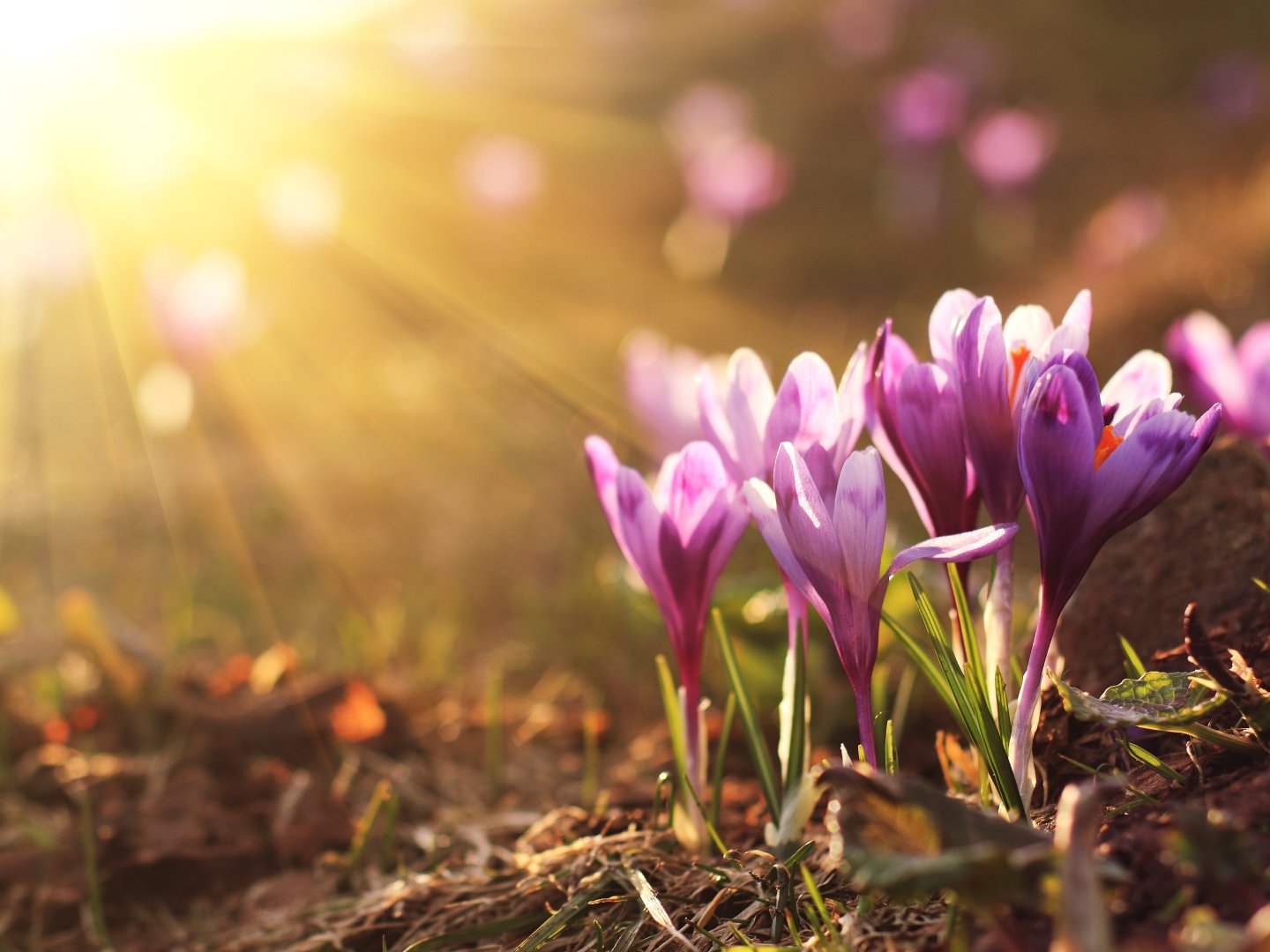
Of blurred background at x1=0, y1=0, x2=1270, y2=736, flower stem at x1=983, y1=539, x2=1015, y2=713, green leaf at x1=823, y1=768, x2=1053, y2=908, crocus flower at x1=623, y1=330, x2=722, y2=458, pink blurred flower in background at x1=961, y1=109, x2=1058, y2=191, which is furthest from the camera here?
pink blurred flower in background at x1=961, y1=109, x2=1058, y2=191

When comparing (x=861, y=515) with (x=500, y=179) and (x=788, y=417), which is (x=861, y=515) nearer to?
(x=788, y=417)

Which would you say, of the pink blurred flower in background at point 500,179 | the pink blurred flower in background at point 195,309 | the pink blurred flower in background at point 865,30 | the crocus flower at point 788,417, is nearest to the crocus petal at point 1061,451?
the crocus flower at point 788,417

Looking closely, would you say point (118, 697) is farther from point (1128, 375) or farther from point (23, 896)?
point (1128, 375)

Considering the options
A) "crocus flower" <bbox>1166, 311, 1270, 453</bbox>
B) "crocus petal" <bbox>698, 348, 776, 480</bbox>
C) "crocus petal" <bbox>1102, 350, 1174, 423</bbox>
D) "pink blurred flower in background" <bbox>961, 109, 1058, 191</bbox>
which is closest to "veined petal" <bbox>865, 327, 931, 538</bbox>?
"crocus petal" <bbox>698, 348, 776, 480</bbox>

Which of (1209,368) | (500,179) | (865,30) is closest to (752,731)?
(1209,368)

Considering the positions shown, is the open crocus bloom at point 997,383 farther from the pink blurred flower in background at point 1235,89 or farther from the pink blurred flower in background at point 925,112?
the pink blurred flower in background at point 1235,89

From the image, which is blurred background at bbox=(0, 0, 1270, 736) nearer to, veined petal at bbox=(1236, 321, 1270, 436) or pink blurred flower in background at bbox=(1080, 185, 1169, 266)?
pink blurred flower in background at bbox=(1080, 185, 1169, 266)
